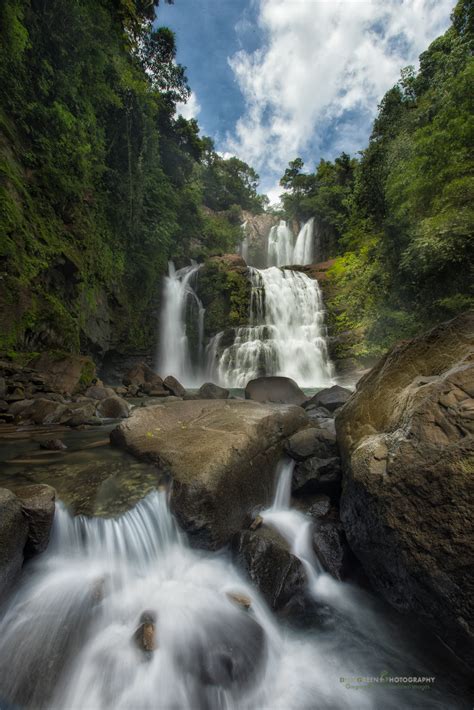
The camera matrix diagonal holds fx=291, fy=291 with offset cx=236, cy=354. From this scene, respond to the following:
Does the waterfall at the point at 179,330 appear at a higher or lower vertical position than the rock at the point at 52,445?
higher

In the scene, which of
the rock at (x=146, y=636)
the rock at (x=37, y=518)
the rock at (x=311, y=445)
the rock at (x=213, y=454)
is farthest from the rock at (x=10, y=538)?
the rock at (x=311, y=445)

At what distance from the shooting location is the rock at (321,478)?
14.5 ft

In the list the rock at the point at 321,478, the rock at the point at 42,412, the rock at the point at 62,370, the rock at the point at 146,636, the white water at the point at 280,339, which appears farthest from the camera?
the white water at the point at 280,339

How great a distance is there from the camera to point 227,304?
20672 mm

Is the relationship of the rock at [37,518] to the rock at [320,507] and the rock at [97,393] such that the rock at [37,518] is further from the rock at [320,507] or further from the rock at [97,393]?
the rock at [97,393]

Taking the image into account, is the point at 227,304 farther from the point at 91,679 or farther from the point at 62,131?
the point at 91,679

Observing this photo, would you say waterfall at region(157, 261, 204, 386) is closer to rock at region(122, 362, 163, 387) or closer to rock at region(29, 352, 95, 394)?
rock at region(122, 362, 163, 387)

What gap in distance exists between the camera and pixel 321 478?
4445 mm

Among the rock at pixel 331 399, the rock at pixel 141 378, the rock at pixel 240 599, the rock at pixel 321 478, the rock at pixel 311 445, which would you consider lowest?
the rock at pixel 240 599

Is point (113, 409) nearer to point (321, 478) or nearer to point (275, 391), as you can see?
point (275, 391)

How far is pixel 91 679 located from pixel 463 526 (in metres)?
3.04

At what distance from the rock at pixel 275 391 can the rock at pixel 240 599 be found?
736 centimetres

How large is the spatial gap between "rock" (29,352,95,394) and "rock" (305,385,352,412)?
7512mm

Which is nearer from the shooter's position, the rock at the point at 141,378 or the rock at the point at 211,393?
the rock at the point at 211,393
